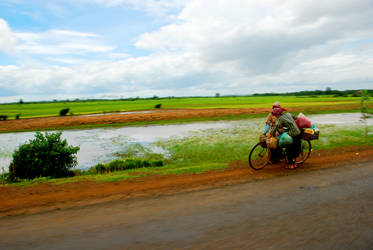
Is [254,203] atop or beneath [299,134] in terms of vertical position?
beneath

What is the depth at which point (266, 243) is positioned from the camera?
380 cm

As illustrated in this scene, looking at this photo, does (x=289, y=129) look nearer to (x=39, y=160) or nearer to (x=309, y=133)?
(x=309, y=133)

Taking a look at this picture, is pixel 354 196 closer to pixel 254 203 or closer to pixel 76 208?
pixel 254 203

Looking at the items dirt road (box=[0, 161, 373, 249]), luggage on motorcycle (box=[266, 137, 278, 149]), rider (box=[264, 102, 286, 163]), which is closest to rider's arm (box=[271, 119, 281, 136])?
luggage on motorcycle (box=[266, 137, 278, 149])

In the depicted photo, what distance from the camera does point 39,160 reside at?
9242 mm

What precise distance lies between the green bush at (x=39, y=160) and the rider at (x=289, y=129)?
7.63 meters

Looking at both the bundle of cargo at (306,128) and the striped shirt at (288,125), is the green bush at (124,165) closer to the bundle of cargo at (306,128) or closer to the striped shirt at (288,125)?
the striped shirt at (288,125)

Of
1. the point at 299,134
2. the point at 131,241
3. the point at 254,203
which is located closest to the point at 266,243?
the point at 254,203

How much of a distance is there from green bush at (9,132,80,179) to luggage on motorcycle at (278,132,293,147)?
759cm

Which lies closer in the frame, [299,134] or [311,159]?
[299,134]

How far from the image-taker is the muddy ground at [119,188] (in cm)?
578

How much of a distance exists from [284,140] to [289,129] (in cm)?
39

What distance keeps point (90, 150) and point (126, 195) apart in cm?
999

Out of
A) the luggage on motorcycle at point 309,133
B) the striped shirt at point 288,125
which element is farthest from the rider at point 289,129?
the luggage on motorcycle at point 309,133
